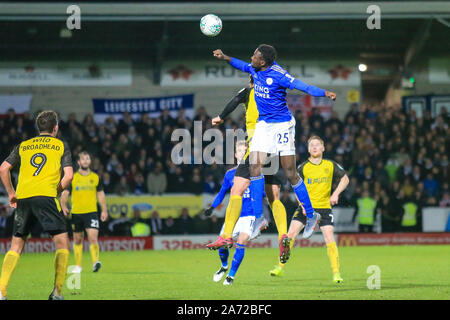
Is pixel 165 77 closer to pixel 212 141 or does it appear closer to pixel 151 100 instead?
pixel 151 100

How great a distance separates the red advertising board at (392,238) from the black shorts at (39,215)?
15.4 m

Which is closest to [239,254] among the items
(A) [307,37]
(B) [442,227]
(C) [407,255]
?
(C) [407,255]

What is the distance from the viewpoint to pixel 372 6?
24.8 m

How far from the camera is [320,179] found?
12.1 meters

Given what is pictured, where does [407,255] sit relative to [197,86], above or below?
below

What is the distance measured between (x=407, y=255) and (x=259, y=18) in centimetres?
1004

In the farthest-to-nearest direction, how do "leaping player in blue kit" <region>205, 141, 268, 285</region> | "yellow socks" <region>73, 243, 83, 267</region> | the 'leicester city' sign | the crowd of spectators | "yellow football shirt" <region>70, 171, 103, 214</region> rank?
1. the 'leicester city' sign
2. the crowd of spectators
3. "yellow football shirt" <region>70, 171, 103, 214</region>
4. "yellow socks" <region>73, 243, 83, 267</region>
5. "leaping player in blue kit" <region>205, 141, 268, 285</region>

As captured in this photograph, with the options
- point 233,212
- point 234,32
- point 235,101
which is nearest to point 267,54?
point 235,101

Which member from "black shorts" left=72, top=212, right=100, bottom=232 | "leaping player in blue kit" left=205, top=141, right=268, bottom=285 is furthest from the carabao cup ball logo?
"black shorts" left=72, top=212, right=100, bottom=232

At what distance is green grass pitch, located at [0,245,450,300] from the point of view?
31.7 ft

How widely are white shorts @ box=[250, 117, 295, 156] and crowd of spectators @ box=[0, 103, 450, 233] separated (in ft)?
42.0

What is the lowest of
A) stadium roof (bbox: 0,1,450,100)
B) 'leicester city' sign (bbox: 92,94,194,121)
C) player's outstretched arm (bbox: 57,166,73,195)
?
player's outstretched arm (bbox: 57,166,73,195)

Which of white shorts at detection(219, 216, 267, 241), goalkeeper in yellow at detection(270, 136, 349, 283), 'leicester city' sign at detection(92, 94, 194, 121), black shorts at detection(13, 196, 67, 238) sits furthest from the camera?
'leicester city' sign at detection(92, 94, 194, 121)

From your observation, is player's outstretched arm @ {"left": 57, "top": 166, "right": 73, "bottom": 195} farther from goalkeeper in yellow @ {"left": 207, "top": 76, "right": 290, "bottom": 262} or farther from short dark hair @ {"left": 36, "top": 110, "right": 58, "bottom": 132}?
goalkeeper in yellow @ {"left": 207, "top": 76, "right": 290, "bottom": 262}
